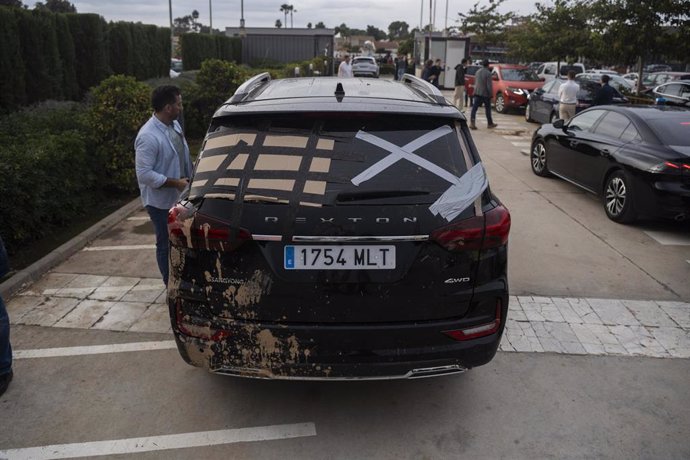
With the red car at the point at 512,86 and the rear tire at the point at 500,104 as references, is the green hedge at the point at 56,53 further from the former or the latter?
the rear tire at the point at 500,104

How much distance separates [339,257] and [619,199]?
18.9 ft

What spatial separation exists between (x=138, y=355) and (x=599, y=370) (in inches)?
128

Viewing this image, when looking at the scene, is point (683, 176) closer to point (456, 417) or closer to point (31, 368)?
point (456, 417)

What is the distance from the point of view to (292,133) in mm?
3031

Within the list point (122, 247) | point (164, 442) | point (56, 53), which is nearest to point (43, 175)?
point (122, 247)

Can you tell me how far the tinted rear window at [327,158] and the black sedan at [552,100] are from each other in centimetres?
1365

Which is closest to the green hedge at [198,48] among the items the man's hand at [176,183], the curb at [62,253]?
the curb at [62,253]

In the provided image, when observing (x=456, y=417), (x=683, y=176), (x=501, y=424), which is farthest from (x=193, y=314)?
(x=683, y=176)

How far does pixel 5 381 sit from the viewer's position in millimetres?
3646

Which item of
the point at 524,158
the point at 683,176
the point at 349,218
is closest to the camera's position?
the point at 349,218

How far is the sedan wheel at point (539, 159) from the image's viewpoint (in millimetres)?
9914

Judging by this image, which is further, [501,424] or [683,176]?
[683,176]

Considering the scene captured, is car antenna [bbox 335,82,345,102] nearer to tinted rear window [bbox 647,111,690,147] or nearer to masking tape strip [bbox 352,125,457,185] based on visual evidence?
masking tape strip [bbox 352,125,457,185]

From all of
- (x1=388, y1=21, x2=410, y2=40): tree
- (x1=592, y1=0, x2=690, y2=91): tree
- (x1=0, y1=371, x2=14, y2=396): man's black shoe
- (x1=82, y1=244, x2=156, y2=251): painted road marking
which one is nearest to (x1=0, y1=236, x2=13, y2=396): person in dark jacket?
(x1=0, y1=371, x2=14, y2=396): man's black shoe
